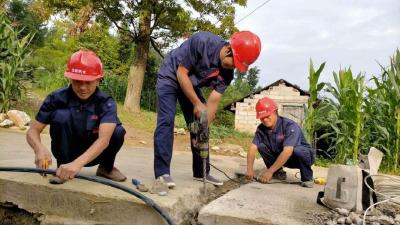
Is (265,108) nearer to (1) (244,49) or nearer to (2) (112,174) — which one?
(1) (244,49)

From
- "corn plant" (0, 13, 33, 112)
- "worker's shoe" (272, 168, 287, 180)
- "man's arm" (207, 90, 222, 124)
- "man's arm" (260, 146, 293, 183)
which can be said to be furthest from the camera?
"corn plant" (0, 13, 33, 112)

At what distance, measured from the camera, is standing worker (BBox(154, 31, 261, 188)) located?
105 inches

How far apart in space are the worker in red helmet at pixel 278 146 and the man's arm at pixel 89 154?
1562 mm

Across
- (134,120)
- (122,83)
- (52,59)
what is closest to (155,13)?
(134,120)

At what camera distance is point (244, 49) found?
8.73 feet

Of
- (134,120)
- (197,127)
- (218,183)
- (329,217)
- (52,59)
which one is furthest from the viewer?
(52,59)

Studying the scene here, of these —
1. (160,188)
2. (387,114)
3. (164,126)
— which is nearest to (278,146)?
(164,126)

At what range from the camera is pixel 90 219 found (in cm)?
237

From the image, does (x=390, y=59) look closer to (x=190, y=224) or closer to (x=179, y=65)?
(x=179, y=65)

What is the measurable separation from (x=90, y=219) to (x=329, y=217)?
1360 mm

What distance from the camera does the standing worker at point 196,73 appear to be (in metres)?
2.67

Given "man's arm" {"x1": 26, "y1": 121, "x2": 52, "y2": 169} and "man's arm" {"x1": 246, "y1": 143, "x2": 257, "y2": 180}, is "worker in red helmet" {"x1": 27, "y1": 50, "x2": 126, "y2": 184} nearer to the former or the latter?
"man's arm" {"x1": 26, "y1": 121, "x2": 52, "y2": 169}

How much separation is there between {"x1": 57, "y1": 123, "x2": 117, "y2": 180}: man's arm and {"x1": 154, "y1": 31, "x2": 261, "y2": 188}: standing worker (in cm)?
37

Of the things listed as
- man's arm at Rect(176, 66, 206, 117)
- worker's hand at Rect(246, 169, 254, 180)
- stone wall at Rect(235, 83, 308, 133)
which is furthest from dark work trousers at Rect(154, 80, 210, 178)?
stone wall at Rect(235, 83, 308, 133)
